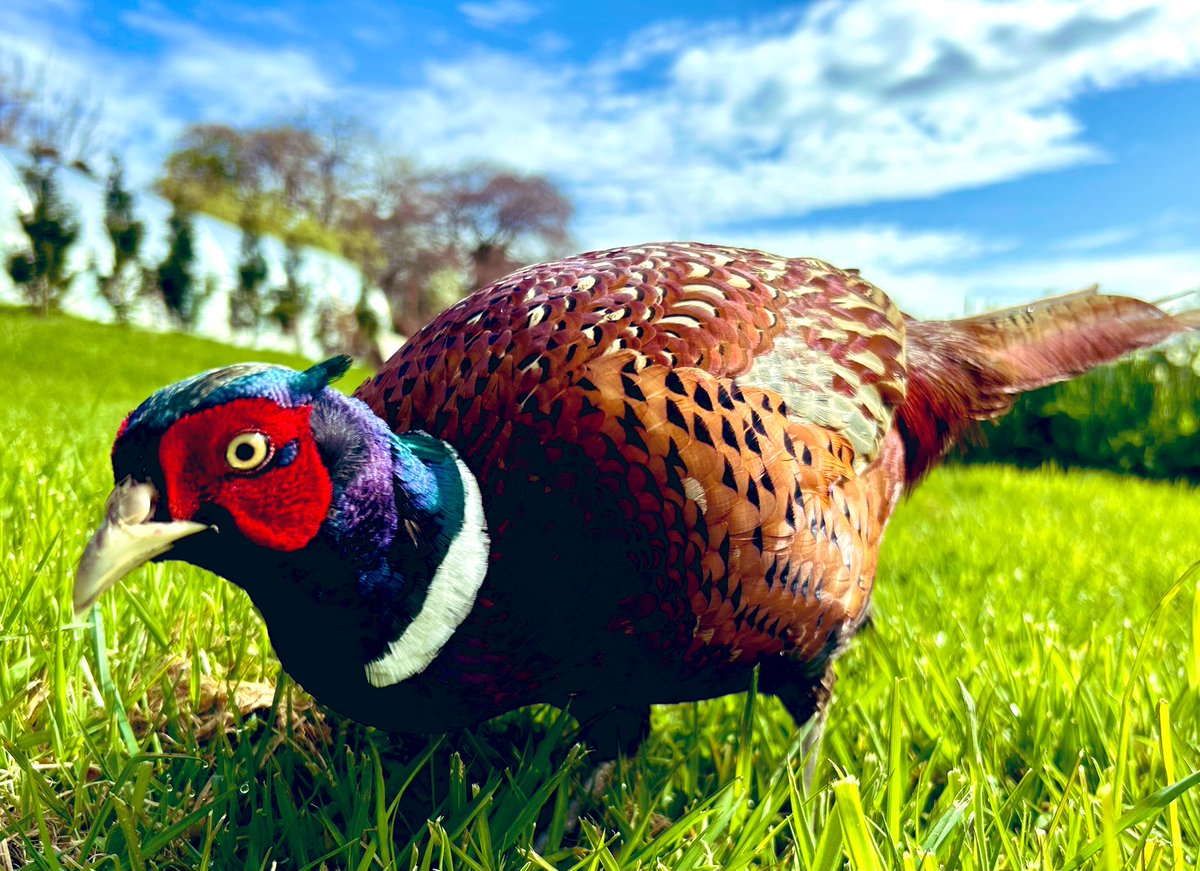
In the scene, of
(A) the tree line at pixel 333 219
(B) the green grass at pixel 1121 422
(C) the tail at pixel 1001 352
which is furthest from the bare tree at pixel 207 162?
(C) the tail at pixel 1001 352

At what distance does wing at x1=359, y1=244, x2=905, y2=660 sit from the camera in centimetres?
168

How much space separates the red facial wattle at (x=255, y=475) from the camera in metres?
1.35

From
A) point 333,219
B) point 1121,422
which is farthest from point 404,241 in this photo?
point 1121,422

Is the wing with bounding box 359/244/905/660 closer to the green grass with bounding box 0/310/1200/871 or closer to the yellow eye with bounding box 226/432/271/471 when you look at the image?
the green grass with bounding box 0/310/1200/871

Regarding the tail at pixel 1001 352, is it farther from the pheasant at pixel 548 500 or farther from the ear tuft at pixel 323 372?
the ear tuft at pixel 323 372

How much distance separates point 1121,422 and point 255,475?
32.2 ft

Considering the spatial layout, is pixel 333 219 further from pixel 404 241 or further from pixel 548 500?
pixel 548 500

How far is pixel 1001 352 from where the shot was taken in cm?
266

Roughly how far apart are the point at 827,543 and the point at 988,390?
1023mm

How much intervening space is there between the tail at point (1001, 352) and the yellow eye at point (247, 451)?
1.69m

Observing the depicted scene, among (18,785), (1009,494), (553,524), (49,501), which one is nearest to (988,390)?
(553,524)

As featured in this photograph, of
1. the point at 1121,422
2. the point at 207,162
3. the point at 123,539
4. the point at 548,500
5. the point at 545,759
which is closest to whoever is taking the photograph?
the point at 123,539

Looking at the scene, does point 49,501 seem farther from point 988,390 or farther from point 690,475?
point 988,390

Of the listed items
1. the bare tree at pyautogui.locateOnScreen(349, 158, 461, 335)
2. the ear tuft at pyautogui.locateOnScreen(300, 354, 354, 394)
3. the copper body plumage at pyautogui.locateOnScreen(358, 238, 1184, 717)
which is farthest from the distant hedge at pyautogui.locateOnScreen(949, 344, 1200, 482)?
the bare tree at pyautogui.locateOnScreen(349, 158, 461, 335)
